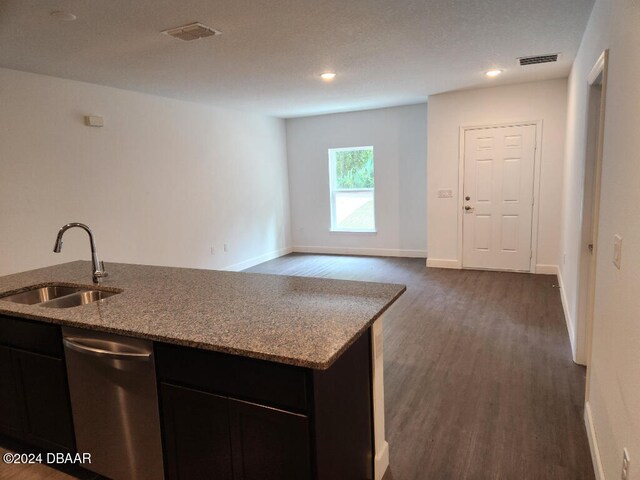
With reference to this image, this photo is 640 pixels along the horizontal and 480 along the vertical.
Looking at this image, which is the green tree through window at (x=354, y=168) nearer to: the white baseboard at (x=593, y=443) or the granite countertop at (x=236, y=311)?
the granite countertop at (x=236, y=311)

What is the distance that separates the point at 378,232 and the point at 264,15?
499cm

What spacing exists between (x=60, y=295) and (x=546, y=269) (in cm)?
554

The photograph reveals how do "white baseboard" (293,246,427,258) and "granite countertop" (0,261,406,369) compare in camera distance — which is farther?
"white baseboard" (293,246,427,258)

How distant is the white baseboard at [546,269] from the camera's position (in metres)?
5.57

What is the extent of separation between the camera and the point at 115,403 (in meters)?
1.77

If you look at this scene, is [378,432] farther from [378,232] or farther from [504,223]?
[378,232]

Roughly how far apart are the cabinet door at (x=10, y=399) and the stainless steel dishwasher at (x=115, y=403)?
0.43m

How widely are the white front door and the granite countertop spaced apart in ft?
14.1

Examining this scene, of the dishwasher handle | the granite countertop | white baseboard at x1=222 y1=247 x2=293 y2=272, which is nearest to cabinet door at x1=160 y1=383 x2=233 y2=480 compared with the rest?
the dishwasher handle

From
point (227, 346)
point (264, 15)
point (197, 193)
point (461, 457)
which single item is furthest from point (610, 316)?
point (197, 193)

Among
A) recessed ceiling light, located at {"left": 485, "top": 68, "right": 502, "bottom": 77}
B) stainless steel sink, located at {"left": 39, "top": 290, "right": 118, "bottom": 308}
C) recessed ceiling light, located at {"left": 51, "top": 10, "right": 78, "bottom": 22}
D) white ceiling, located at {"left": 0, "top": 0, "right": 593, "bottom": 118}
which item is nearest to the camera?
stainless steel sink, located at {"left": 39, "top": 290, "right": 118, "bottom": 308}

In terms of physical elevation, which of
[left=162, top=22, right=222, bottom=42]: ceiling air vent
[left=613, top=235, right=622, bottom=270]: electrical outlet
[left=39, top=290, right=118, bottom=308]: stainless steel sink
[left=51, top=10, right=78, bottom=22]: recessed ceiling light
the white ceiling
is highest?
the white ceiling

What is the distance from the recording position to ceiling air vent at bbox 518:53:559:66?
4098 millimetres

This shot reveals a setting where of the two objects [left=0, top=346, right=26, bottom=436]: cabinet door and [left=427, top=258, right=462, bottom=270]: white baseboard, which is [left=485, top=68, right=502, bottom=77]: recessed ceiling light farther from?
[left=0, top=346, right=26, bottom=436]: cabinet door
